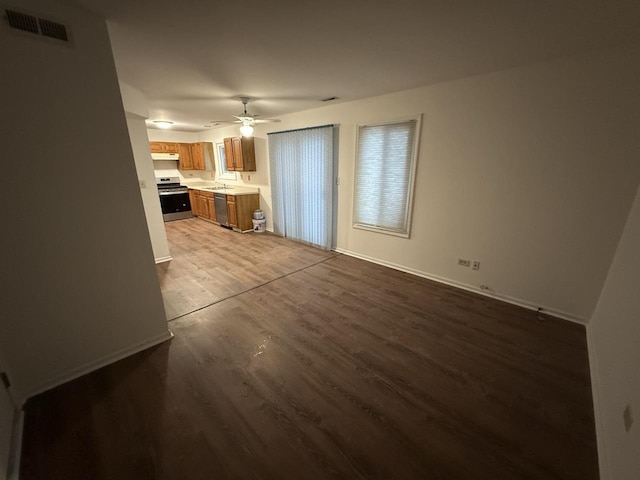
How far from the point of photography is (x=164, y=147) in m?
6.75

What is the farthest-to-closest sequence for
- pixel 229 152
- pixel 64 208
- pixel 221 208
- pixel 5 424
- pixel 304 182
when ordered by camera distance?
pixel 221 208 → pixel 229 152 → pixel 304 182 → pixel 64 208 → pixel 5 424

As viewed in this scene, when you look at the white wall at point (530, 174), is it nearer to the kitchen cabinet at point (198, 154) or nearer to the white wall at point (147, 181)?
the white wall at point (147, 181)

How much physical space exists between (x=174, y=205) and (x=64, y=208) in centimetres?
559

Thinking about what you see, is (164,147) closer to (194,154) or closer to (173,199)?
(194,154)

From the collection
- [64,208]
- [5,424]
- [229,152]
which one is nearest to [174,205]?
[229,152]

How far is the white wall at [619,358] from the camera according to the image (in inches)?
46.6

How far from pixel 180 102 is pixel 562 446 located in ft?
17.3

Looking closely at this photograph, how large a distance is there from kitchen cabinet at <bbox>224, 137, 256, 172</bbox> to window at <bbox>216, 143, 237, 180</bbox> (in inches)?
32.8

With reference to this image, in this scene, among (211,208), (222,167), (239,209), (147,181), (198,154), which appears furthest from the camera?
(198,154)

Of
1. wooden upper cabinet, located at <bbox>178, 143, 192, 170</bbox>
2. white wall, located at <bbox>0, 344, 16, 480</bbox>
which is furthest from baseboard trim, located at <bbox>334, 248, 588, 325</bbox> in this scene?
wooden upper cabinet, located at <bbox>178, 143, 192, 170</bbox>

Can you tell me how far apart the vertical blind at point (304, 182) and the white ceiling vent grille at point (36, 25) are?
10.2 feet

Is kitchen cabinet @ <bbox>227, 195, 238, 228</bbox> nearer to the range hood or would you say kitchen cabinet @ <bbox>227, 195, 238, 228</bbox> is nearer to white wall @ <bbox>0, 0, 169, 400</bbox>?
the range hood

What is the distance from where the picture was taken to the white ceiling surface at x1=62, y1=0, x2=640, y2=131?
154 cm

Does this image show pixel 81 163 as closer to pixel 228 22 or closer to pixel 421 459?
pixel 228 22
